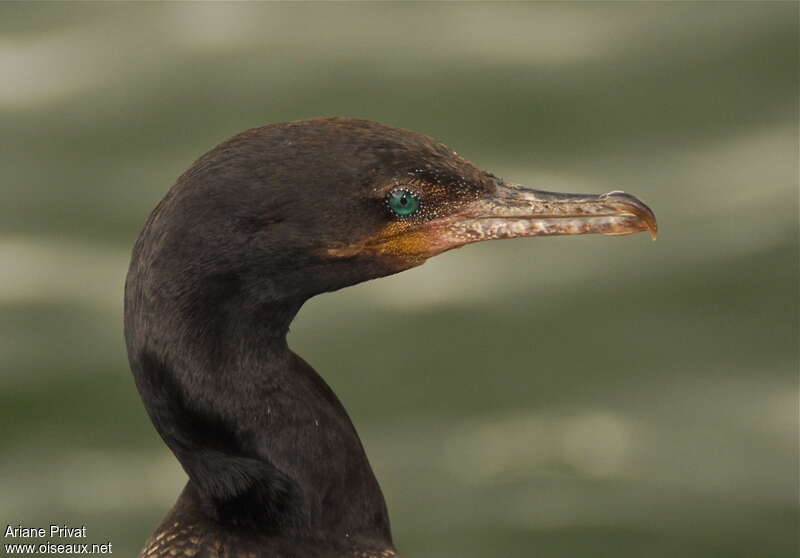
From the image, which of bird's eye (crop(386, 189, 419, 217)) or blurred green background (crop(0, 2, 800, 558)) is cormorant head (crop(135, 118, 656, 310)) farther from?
Result: blurred green background (crop(0, 2, 800, 558))

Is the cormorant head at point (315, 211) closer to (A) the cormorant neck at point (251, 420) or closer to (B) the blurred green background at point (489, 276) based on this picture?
(A) the cormorant neck at point (251, 420)

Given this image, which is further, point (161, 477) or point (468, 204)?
point (161, 477)

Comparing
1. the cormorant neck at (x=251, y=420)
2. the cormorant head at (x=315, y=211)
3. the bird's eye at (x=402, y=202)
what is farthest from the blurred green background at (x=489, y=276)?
the bird's eye at (x=402, y=202)

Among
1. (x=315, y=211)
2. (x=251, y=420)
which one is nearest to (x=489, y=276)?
(x=251, y=420)

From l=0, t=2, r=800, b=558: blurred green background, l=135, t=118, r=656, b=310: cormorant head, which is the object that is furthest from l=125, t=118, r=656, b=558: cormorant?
l=0, t=2, r=800, b=558: blurred green background

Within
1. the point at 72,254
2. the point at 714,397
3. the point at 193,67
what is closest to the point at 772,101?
the point at 714,397

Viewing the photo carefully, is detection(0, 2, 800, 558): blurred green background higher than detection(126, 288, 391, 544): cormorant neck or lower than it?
higher

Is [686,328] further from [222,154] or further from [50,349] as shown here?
[222,154]

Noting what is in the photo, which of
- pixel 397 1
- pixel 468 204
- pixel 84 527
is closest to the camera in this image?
pixel 468 204
